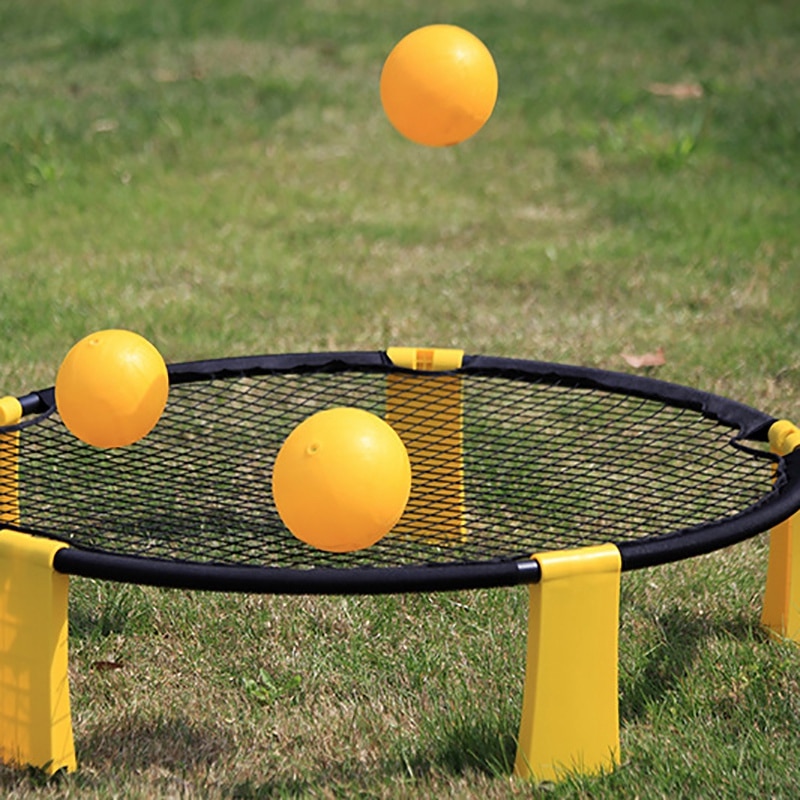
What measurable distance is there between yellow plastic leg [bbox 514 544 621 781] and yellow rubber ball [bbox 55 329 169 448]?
37.8 inches

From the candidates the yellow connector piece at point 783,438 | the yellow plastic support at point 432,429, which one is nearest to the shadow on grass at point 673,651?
the yellow connector piece at point 783,438

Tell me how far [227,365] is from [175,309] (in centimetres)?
181

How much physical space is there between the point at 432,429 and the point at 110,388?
103 centimetres

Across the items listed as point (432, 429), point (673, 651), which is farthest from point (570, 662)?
point (432, 429)

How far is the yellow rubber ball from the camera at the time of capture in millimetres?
2879

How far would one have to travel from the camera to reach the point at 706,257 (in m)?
5.92

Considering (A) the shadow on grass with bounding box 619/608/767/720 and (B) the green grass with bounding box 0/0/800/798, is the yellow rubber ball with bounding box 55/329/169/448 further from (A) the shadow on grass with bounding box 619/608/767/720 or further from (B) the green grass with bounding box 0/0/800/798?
(A) the shadow on grass with bounding box 619/608/767/720

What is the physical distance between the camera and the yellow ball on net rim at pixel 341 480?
239 centimetres

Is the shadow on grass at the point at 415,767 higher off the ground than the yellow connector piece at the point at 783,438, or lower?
lower

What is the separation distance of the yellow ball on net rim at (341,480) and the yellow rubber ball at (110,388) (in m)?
0.55

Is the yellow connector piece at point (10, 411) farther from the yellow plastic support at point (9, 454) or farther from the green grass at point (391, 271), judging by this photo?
the green grass at point (391, 271)

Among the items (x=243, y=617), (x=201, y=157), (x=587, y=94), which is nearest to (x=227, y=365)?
(x=243, y=617)

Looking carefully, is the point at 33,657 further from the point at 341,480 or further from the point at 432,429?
the point at 432,429

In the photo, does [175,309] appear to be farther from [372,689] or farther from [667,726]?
[667,726]
